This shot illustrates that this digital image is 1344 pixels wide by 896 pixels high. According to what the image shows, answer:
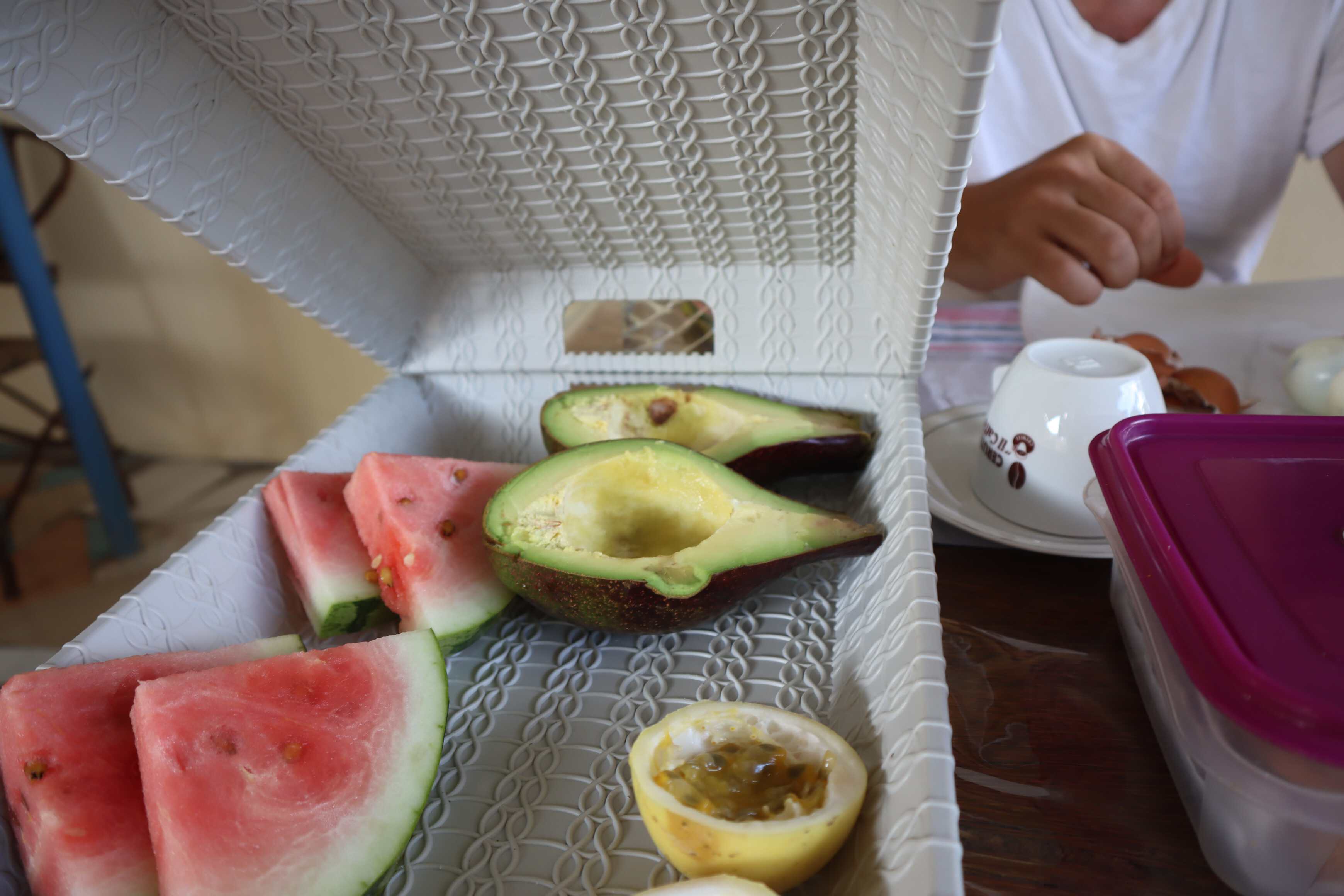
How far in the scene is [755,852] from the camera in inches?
13.7

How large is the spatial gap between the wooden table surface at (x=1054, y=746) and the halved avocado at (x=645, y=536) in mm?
100

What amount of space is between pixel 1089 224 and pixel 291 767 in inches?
32.1

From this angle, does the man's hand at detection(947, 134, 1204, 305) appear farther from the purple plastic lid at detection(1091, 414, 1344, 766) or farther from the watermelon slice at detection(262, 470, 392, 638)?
the watermelon slice at detection(262, 470, 392, 638)

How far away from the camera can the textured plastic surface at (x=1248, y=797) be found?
0.30m

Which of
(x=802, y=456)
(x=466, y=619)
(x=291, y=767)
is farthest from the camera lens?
(x=802, y=456)

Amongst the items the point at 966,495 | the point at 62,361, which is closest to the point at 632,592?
the point at 966,495

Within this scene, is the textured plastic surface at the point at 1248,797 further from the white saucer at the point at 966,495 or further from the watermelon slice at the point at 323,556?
the watermelon slice at the point at 323,556

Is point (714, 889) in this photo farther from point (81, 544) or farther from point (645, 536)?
point (81, 544)

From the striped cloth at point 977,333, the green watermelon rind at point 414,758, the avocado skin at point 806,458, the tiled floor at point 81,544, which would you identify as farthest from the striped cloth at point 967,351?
the tiled floor at point 81,544

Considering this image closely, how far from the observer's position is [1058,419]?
55 cm

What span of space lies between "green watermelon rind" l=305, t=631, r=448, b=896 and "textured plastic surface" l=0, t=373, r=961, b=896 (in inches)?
1.2

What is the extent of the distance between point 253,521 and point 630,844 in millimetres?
381

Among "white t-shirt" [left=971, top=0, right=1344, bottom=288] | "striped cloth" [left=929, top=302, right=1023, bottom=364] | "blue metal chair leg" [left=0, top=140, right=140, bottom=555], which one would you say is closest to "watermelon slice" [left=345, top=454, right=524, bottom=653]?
"striped cloth" [left=929, top=302, right=1023, bottom=364]

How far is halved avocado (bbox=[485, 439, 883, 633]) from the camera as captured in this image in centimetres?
49
